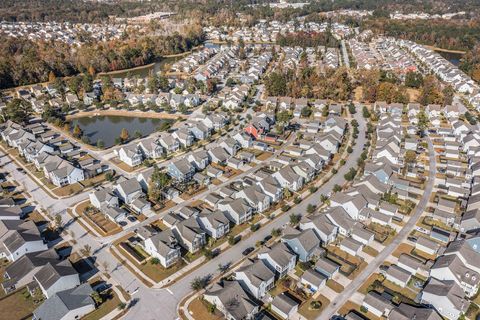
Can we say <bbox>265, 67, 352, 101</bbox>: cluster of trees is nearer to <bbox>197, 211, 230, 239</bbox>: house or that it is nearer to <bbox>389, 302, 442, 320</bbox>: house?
<bbox>197, 211, 230, 239</bbox>: house

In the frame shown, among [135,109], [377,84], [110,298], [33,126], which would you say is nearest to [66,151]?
[33,126]

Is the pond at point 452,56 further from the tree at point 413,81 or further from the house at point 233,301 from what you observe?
the house at point 233,301

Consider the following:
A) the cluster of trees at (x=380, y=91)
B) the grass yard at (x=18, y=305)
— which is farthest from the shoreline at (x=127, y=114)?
the grass yard at (x=18, y=305)

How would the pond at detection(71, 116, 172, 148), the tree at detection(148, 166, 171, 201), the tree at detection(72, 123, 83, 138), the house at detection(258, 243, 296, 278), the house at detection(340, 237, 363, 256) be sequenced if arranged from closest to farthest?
the house at detection(258, 243, 296, 278), the house at detection(340, 237, 363, 256), the tree at detection(148, 166, 171, 201), the tree at detection(72, 123, 83, 138), the pond at detection(71, 116, 172, 148)

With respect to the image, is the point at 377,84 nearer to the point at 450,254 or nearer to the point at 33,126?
the point at 450,254

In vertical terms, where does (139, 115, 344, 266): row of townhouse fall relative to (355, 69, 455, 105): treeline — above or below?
below

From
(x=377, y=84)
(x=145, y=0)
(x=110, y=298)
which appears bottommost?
(x=110, y=298)

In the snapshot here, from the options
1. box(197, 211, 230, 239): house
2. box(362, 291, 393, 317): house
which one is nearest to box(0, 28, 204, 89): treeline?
box(197, 211, 230, 239): house
